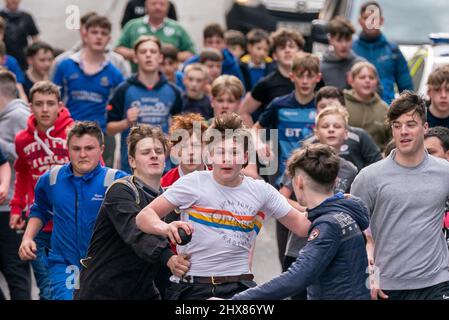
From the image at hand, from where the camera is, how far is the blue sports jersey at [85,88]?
13.5 m

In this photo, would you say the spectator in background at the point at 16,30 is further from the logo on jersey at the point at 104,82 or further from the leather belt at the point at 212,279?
the leather belt at the point at 212,279

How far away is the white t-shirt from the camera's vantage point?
7.99 meters

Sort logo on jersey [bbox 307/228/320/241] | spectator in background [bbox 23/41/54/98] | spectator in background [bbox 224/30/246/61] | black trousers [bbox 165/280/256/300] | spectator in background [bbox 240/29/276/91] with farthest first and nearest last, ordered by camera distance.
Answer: spectator in background [bbox 224/30/246/61] < spectator in background [bbox 240/29/276/91] < spectator in background [bbox 23/41/54/98] < black trousers [bbox 165/280/256/300] < logo on jersey [bbox 307/228/320/241]

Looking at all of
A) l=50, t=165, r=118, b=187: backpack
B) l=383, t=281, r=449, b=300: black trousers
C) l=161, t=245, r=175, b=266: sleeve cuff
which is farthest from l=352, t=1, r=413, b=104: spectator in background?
l=161, t=245, r=175, b=266: sleeve cuff

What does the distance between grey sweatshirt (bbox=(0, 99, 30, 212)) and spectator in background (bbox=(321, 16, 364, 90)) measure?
3297mm

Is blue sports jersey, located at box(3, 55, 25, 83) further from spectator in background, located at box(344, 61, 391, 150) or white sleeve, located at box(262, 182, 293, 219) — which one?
white sleeve, located at box(262, 182, 293, 219)

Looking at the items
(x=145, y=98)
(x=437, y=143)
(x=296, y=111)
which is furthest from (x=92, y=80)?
(x=437, y=143)

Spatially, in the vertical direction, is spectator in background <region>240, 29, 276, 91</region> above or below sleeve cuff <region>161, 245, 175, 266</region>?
above

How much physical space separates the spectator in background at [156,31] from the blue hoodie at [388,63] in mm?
2753

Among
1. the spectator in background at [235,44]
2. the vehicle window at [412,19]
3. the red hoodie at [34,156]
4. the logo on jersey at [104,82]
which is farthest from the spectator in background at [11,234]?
the spectator in background at [235,44]

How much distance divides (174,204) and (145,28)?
8.13 meters

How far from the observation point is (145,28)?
15.8m

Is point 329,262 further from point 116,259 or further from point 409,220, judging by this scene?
point 116,259
